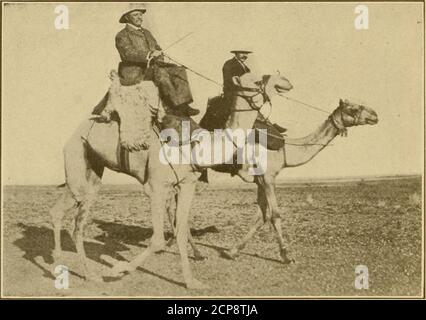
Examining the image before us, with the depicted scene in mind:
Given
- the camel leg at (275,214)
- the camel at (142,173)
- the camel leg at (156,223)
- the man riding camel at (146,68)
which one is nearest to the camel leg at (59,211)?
the camel at (142,173)

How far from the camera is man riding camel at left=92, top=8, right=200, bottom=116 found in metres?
9.90

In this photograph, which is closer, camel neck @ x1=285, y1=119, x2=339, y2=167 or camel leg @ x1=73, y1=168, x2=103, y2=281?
camel leg @ x1=73, y1=168, x2=103, y2=281

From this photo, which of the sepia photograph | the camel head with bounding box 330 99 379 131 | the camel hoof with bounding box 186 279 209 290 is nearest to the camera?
the camel hoof with bounding box 186 279 209 290

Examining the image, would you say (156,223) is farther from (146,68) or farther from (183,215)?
(146,68)

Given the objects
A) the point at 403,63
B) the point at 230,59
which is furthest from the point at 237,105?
the point at 403,63

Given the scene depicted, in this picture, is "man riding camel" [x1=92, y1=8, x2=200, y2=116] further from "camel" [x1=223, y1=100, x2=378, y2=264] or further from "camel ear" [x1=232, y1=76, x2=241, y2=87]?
"camel" [x1=223, y1=100, x2=378, y2=264]

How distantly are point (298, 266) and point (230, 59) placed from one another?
2.39 meters

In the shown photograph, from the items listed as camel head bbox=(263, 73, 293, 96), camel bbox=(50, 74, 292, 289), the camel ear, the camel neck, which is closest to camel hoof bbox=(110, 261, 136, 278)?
camel bbox=(50, 74, 292, 289)

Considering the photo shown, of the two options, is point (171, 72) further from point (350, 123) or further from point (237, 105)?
point (350, 123)

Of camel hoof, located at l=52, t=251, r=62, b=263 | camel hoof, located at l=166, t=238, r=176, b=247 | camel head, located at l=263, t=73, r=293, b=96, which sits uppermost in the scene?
camel head, located at l=263, t=73, r=293, b=96

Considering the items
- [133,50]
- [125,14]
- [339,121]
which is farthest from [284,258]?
[125,14]

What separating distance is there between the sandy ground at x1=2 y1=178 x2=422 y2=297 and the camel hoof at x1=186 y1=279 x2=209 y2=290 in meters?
0.08

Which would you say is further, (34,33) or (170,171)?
(34,33)
